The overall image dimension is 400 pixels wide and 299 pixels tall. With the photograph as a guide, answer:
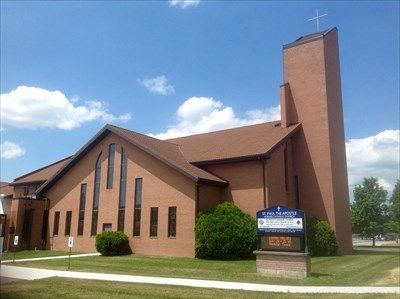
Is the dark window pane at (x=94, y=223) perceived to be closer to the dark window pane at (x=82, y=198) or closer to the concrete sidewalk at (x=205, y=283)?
the dark window pane at (x=82, y=198)

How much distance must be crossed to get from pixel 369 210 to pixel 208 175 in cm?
3431

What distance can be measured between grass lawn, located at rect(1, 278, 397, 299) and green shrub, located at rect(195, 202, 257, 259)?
10282 millimetres

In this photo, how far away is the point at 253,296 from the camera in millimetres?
11875

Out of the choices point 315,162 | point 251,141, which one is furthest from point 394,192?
point 251,141

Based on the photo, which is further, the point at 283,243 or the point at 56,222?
the point at 56,222

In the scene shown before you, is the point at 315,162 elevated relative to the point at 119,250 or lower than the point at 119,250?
elevated

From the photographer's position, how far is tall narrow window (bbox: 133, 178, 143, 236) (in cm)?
2822

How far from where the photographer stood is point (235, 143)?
100ft

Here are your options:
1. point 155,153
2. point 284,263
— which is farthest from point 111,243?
point 284,263

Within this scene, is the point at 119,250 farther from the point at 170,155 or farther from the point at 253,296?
the point at 253,296

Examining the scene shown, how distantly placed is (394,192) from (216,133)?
44.5m

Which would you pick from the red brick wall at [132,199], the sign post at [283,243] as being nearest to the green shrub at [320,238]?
the red brick wall at [132,199]

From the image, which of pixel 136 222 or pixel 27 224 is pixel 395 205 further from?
pixel 27 224

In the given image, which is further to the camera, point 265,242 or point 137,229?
point 137,229
